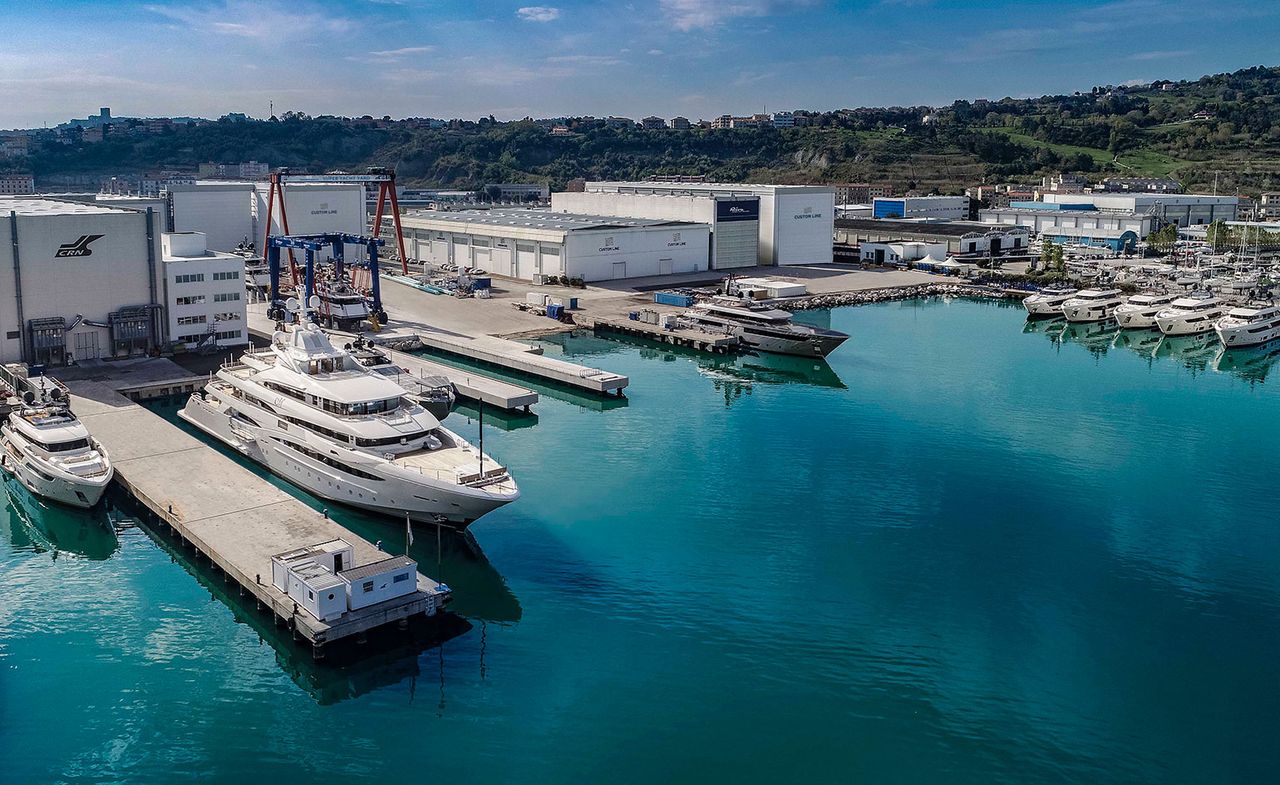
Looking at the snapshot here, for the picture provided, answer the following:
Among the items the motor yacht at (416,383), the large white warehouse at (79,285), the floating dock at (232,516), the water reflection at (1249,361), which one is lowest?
the floating dock at (232,516)

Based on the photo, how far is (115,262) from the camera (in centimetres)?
3462

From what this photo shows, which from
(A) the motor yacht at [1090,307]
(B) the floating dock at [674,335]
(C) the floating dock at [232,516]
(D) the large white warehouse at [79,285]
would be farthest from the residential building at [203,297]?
(A) the motor yacht at [1090,307]

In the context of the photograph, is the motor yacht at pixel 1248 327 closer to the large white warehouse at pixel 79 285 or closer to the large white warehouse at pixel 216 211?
the large white warehouse at pixel 79 285

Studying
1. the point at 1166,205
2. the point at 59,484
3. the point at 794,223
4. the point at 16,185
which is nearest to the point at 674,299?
the point at 794,223

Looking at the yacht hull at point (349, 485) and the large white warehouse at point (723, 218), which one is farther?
the large white warehouse at point (723, 218)

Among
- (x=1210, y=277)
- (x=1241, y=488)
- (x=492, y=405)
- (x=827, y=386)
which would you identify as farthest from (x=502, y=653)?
(x=1210, y=277)

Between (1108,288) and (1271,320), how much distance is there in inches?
450

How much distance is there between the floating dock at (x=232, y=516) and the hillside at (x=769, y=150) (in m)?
101

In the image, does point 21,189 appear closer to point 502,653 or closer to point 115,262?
point 115,262

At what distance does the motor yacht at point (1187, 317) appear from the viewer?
48625 mm

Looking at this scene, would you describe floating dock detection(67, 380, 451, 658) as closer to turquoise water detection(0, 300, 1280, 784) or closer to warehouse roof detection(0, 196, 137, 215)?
turquoise water detection(0, 300, 1280, 784)

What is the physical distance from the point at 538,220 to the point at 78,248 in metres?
32.5

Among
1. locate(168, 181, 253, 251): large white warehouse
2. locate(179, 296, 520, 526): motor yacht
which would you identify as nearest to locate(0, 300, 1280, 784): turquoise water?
locate(179, 296, 520, 526): motor yacht

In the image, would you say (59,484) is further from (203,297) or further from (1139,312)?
(1139,312)
